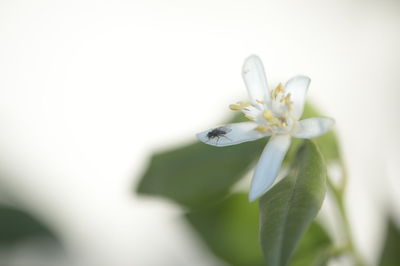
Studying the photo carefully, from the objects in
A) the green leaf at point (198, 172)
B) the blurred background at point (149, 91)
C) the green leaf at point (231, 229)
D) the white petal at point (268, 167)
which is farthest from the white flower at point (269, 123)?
the blurred background at point (149, 91)

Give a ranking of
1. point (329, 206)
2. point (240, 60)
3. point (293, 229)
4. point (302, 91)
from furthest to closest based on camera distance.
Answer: point (240, 60) → point (329, 206) → point (302, 91) → point (293, 229)

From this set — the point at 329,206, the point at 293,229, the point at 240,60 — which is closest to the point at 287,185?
the point at 293,229

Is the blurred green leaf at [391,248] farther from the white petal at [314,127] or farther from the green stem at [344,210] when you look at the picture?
the white petal at [314,127]

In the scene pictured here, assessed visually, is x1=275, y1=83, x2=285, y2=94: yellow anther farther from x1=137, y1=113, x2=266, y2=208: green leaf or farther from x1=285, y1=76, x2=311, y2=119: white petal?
x1=137, y1=113, x2=266, y2=208: green leaf

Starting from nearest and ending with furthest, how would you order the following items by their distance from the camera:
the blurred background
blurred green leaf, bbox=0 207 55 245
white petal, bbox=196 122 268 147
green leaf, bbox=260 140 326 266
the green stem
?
1. green leaf, bbox=260 140 326 266
2. white petal, bbox=196 122 268 147
3. the green stem
4. blurred green leaf, bbox=0 207 55 245
5. the blurred background

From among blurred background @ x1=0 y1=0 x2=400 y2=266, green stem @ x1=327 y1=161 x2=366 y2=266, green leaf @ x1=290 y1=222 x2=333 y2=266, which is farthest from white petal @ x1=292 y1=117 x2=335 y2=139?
blurred background @ x1=0 y1=0 x2=400 y2=266

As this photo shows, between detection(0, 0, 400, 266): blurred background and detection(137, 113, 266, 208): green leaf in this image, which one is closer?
detection(137, 113, 266, 208): green leaf

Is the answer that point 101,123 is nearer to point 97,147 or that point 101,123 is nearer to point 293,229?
point 97,147
